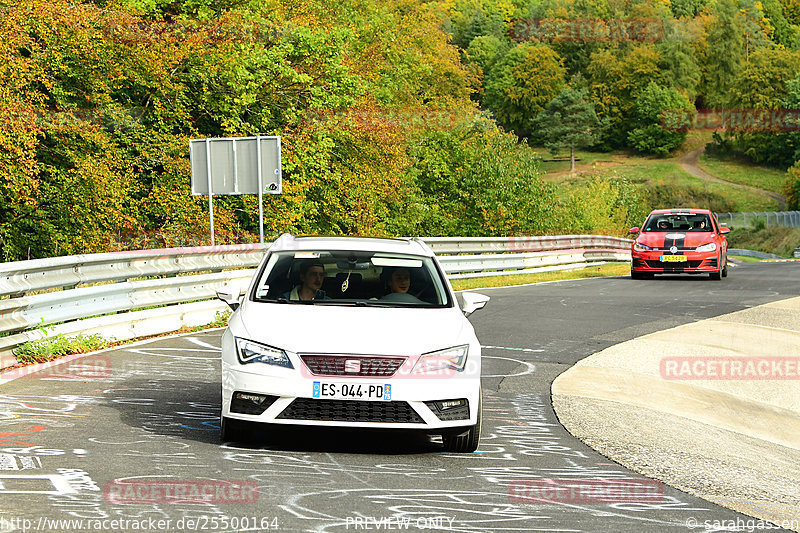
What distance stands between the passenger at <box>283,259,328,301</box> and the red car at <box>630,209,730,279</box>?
18.8 meters

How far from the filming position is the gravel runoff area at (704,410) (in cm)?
686

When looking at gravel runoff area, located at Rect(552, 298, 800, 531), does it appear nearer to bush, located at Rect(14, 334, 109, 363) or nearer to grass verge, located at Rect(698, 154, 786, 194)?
bush, located at Rect(14, 334, 109, 363)

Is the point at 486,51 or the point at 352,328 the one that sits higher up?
the point at 486,51

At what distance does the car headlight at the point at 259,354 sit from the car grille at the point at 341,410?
27cm

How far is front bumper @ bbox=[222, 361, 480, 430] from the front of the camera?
673cm

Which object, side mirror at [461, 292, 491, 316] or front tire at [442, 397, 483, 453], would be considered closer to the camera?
front tire at [442, 397, 483, 453]

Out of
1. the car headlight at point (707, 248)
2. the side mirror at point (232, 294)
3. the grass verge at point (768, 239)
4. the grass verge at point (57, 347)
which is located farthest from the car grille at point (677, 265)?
the grass verge at point (768, 239)

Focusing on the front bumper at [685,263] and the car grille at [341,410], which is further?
the front bumper at [685,263]

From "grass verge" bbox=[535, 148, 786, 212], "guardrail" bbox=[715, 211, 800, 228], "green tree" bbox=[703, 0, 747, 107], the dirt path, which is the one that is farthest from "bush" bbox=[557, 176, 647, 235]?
"green tree" bbox=[703, 0, 747, 107]

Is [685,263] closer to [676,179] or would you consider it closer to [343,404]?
[343,404]

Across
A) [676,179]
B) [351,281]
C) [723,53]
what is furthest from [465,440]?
[723,53]

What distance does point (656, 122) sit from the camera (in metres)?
146

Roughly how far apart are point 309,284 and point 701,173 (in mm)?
131439

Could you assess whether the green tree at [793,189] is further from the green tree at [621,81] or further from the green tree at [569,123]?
the green tree at [621,81]
